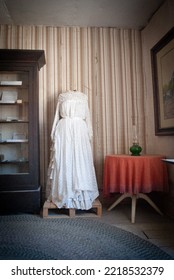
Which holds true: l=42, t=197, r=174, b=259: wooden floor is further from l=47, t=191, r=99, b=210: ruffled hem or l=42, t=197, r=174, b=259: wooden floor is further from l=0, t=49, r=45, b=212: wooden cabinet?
l=0, t=49, r=45, b=212: wooden cabinet

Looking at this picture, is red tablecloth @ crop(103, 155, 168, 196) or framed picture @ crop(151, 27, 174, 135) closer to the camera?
red tablecloth @ crop(103, 155, 168, 196)

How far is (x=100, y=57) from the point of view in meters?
2.27

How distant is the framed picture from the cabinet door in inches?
49.0

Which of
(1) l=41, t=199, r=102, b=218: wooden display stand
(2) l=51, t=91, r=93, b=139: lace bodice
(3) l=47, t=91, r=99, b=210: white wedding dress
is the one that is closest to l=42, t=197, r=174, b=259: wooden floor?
(1) l=41, t=199, r=102, b=218: wooden display stand

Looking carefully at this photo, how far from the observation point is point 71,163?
172 centimetres

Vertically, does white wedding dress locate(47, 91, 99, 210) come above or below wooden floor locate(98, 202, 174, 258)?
above

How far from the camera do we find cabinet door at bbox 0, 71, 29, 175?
1873mm

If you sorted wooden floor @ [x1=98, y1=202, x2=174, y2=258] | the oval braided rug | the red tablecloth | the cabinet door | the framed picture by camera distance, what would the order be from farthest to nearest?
the cabinet door, the framed picture, the red tablecloth, wooden floor @ [x1=98, y1=202, x2=174, y2=258], the oval braided rug

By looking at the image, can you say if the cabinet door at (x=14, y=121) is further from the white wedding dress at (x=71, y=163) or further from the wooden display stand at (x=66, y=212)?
the wooden display stand at (x=66, y=212)

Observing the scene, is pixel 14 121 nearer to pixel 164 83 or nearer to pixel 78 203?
pixel 78 203

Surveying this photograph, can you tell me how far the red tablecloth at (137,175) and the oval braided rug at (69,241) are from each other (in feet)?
1.12

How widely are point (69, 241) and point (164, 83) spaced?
1.54m
